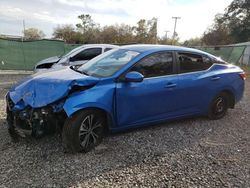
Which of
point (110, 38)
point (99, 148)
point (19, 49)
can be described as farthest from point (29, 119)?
point (110, 38)

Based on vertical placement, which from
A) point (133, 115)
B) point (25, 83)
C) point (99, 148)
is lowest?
point (99, 148)

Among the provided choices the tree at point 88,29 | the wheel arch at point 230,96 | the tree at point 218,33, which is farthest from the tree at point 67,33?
the wheel arch at point 230,96

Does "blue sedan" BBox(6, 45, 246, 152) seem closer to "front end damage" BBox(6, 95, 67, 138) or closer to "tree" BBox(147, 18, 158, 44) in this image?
"front end damage" BBox(6, 95, 67, 138)

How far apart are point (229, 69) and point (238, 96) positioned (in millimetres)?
677

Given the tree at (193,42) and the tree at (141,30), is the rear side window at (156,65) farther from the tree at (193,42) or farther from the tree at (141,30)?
the tree at (193,42)

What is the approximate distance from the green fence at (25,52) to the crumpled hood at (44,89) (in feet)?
33.6

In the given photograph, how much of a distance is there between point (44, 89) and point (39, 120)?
1.52 ft

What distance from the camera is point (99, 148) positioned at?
405 cm

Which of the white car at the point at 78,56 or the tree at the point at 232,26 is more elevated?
the tree at the point at 232,26

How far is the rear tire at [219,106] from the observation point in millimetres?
5516

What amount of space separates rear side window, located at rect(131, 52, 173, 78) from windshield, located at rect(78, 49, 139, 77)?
0.70ft

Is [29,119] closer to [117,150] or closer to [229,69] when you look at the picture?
[117,150]

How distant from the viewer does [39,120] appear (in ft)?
12.0

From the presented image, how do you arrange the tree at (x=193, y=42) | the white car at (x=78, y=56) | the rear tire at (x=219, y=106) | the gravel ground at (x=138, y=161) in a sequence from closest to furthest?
the gravel ground at (x=138, y=161) → the rear tire at (x=219, y=106) → the white car at (x=78, y=56) → the tree at (x=193, y=42)
